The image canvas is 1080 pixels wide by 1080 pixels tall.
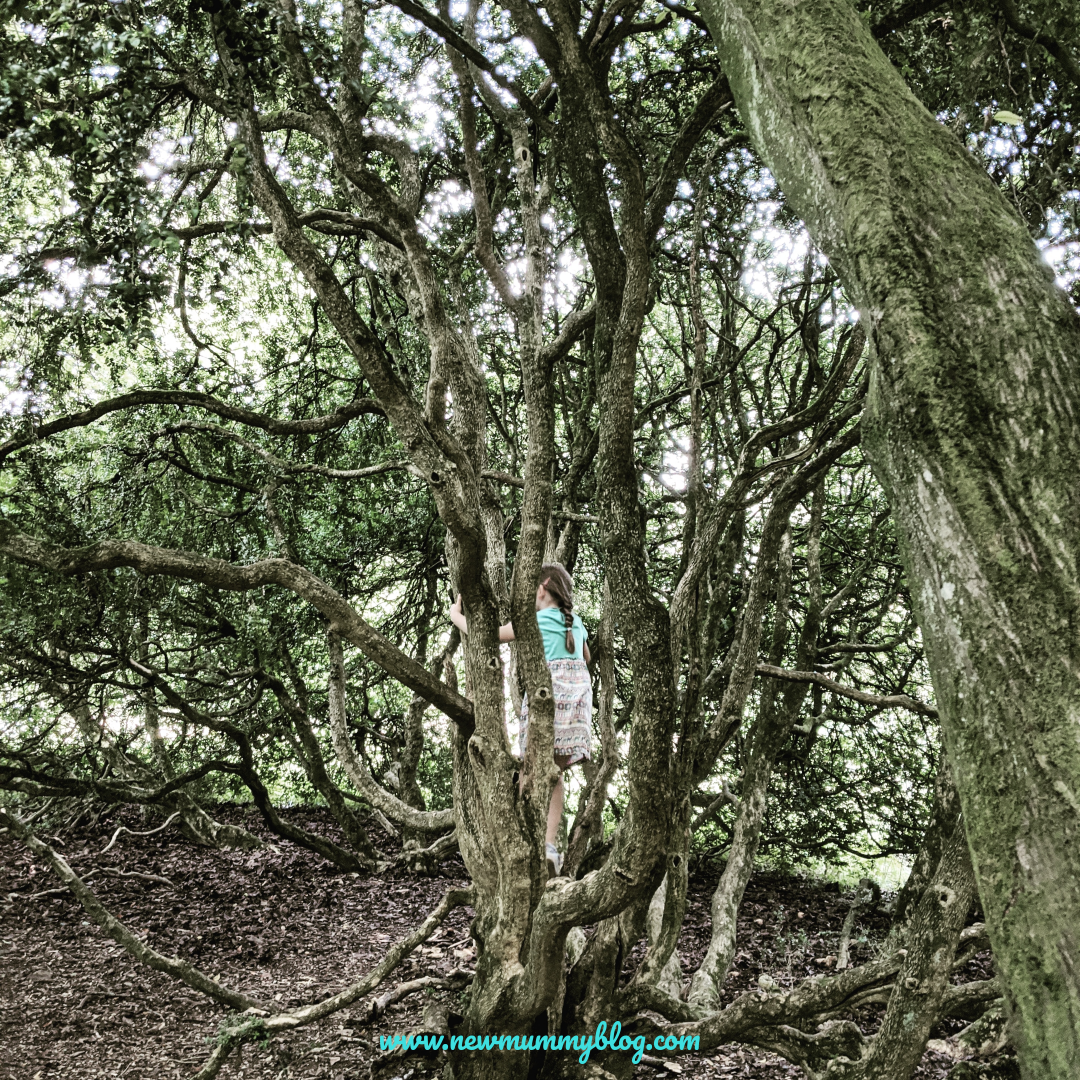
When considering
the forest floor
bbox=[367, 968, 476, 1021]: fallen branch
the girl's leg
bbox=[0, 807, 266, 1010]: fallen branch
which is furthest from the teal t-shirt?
bbox=[0, 807, 266, 1010]: fallen branch

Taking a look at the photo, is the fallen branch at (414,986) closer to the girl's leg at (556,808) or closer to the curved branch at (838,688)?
the girl's leg at (556,808)

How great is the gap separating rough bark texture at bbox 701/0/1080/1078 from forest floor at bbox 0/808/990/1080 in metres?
3.48

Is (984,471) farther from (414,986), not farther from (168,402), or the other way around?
(168,402)

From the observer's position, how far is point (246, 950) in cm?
556

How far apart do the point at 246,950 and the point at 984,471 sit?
234 inches

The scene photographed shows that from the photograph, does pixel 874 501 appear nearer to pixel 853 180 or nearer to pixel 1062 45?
pixel 1062 45

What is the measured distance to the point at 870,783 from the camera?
7105 millimetres

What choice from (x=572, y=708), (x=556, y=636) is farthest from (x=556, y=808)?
(x=556, y=636)

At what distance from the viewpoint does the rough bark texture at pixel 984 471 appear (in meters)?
1.10

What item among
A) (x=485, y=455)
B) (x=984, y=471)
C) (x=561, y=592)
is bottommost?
(x=984, y=471)

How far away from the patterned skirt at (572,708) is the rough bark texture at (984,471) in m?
3.33

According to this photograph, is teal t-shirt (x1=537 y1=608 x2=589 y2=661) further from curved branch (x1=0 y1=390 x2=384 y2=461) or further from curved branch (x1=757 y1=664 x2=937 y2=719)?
curved branch (x1=0 y1=390 x2=384 y2=461)

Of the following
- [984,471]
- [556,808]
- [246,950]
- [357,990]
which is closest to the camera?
[984,471]

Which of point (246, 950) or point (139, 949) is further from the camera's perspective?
point (246, 950)
